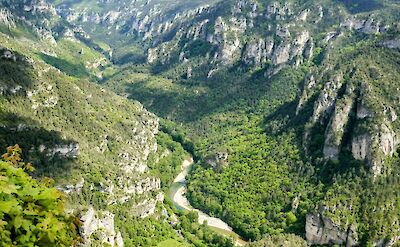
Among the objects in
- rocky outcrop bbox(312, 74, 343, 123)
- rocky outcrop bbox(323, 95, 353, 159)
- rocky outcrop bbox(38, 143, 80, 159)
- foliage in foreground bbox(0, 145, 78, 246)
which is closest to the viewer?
foliage in foreground bbox(0, 145, 78, 246)

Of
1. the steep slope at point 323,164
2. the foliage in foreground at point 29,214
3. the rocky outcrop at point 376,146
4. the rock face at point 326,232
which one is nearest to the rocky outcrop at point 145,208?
the steep slope at point 323,164

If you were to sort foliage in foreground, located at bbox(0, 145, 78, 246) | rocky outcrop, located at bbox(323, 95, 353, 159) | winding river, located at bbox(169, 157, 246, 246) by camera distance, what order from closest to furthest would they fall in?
foliage in foreground, located at bbox(0, 145, 78, 246) → winding river, located at bbox(169, 157, 246, 246) → rocky outcrop, located at bbox(323, 95, 353, 159)

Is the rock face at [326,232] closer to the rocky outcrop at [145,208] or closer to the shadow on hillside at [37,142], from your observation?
the rocky outcrop at [145,208]

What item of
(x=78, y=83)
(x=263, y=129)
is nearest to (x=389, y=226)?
(x=263, y=129)

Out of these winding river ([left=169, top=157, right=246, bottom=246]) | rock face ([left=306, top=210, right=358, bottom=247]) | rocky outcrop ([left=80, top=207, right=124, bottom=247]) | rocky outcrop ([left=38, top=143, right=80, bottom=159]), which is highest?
rocky outcrop ([left=38, top=143, right=80, bottom=159])

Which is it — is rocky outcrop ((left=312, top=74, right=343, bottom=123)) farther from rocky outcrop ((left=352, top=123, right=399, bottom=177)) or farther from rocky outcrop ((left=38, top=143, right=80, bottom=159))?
rocky outcrop ((left=38, top=143, right=80, bottom=159))

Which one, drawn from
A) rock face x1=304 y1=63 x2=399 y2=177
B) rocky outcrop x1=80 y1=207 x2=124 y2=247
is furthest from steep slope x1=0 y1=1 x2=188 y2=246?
rock face x1=304 y1=63 x2=399 y2=177

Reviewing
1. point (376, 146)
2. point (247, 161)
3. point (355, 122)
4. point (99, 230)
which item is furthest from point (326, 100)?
point (99, 230)

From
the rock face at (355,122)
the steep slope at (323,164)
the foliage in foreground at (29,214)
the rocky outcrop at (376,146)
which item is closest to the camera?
the foliage in foreground at (29,214)
